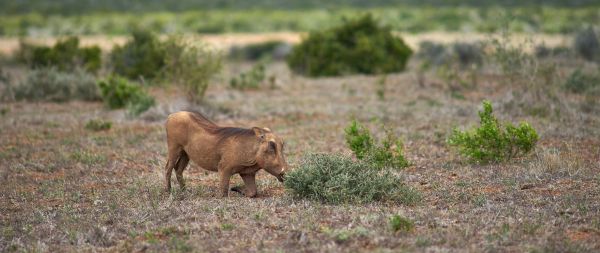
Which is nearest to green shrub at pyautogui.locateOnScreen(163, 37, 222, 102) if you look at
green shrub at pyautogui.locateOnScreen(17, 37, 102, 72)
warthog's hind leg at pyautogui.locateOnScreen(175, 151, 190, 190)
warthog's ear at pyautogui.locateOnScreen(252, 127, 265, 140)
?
green shrub at pyautogui.locateOnScreen(17, 37, 102, 72)

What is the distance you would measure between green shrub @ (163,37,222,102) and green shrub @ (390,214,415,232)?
1047cm

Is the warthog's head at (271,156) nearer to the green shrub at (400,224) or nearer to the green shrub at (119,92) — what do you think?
the green shrub at (400,224)

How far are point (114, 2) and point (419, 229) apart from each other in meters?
62.7

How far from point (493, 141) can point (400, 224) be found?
3819mm

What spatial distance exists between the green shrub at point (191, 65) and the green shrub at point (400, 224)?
1047 cm

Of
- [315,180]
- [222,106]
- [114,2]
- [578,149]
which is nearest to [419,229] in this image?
[315,180]

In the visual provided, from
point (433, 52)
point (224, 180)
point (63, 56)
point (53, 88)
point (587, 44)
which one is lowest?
point (433, 52)

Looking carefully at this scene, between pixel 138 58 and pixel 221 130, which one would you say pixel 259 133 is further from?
pixel 138 58

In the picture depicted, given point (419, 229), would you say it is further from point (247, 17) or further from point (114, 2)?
point (114, 2)

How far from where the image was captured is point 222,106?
1634 cm

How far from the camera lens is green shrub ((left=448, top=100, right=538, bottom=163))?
32.0 ft

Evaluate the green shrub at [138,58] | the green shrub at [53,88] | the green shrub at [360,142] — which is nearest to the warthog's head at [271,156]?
the green shrub at [360,142]

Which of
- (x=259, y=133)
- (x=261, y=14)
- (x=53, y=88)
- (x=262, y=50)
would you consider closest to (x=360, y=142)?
(x=259, y=133)

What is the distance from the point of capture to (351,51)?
24.7 m
